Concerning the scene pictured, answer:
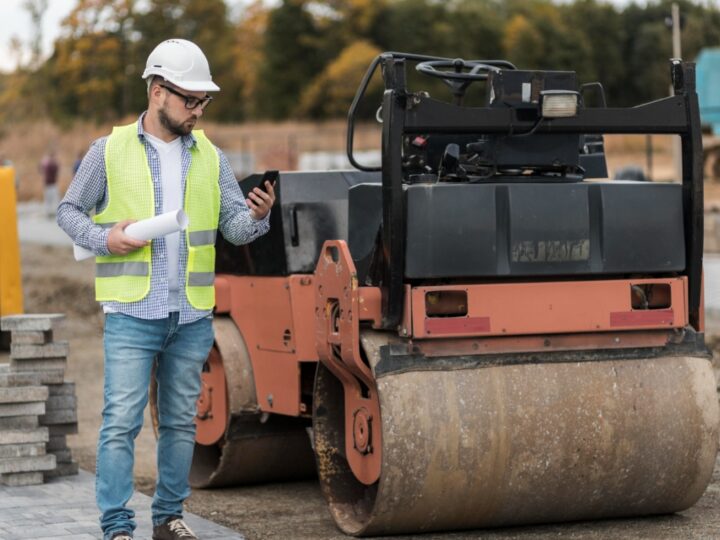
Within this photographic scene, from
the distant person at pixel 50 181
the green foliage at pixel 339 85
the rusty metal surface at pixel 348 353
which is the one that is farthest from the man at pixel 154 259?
the green foliage at pixel 339 85

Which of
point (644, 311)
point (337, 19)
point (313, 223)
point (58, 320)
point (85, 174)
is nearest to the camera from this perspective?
point (85, 174)

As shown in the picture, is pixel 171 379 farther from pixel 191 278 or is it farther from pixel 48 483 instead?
pixel 48 483

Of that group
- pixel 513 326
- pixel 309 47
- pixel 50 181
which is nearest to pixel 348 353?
pixel 513 326

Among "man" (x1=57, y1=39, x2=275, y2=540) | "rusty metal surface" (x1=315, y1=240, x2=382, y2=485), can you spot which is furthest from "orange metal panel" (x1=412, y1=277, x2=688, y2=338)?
Answer: "man" (x1=57, y1=39, x2=275, y2=540)

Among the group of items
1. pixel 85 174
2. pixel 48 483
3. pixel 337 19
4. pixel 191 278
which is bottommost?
pixel 48 483

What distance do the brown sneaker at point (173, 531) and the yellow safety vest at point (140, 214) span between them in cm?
85

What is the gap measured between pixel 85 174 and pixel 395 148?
1161mm

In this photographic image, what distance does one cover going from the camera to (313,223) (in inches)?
272

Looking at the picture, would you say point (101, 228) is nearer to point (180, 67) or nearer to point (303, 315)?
point (180, 67)

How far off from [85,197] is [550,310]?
186 cm

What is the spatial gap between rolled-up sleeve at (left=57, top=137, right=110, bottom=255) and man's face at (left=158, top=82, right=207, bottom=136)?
26cm

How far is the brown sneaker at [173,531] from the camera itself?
5.77 meters

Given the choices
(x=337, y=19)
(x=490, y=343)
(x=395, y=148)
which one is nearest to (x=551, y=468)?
(x=490, y=343)

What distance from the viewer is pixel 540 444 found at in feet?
19.1
